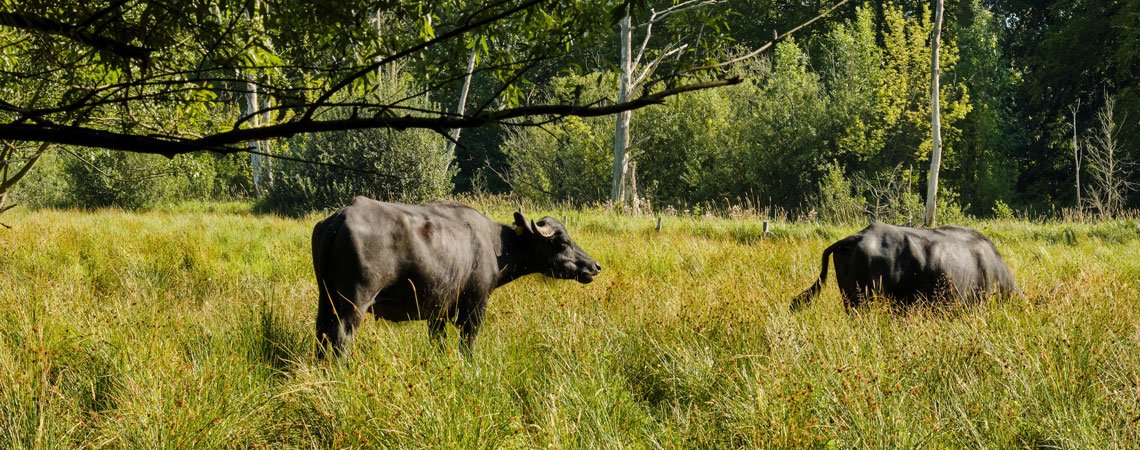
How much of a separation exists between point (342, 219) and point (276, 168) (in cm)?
2083

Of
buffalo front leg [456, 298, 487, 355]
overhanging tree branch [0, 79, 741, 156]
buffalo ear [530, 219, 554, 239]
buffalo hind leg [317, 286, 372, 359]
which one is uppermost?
overhanging tree branch [0, 79, 741, 156]

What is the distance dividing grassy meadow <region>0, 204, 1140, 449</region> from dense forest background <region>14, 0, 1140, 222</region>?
1811 cm

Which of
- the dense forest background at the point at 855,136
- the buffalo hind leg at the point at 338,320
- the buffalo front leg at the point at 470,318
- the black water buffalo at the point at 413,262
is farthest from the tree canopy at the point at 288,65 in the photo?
the dense forest background at the point at 855,136

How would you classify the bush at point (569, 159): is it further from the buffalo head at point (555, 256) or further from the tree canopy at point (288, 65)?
the tree canopy at point (288, 65)

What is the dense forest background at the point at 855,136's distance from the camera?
88.3 feet

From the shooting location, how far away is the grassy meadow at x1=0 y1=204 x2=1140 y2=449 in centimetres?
354

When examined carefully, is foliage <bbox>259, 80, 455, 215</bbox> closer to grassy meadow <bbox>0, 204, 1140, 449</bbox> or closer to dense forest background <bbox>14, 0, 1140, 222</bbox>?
dense forest background <bbox>14, 0, 1140, 222</bbox>

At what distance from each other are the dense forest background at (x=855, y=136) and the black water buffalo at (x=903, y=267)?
17.6 metres

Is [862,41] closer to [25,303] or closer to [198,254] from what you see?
[198,254]

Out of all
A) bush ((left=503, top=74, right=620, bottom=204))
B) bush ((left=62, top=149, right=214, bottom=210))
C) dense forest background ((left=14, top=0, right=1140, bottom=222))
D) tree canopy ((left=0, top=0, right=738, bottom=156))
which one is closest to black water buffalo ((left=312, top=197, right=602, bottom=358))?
tree canopy ((left=0, top=0, right=738, bottom=156))

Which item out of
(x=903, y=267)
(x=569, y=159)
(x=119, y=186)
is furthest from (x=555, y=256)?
(x=569, y=159)

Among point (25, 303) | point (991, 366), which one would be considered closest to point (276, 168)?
point (25, 303)

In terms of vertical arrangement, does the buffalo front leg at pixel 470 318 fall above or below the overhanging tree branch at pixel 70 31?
below

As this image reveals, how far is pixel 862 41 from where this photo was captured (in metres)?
29.8
